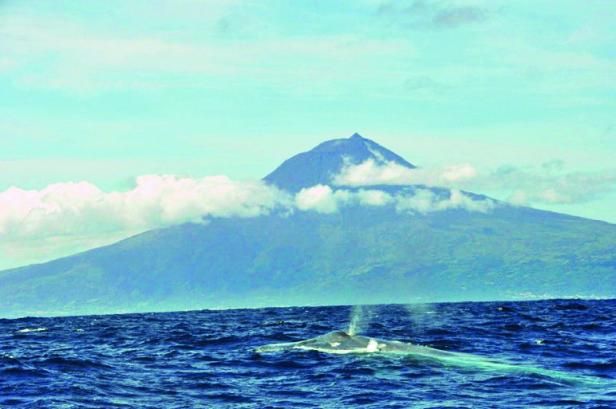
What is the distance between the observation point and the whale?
37906 millimetres

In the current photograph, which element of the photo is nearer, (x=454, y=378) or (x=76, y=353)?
(x=454, y=378)

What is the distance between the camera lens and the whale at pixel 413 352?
124 ft

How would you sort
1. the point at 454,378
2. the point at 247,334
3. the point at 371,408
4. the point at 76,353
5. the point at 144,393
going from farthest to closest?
1. the point at 247,334
2. the point at 76,353
3. the point at 454,378
4. the point at 144,393
5. the point at 371,408

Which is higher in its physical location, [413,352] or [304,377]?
[413,352]

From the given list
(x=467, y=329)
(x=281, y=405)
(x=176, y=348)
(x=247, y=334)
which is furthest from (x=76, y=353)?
(x=467, y=329)

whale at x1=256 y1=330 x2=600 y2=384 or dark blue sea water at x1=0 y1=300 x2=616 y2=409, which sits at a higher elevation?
whale at x1=256 y1=330 x2=600 y2=384

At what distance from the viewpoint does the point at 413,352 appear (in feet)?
145

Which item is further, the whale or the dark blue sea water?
the whale

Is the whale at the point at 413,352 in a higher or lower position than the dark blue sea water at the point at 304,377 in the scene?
higher

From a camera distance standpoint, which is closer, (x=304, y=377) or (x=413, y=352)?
(x=304, y=377)

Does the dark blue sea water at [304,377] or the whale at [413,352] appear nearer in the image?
the dark blue sea water at [304,377]

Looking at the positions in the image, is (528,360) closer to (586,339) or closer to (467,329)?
(586,339)

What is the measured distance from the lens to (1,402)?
104 feet

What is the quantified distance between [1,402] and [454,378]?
17.0m
